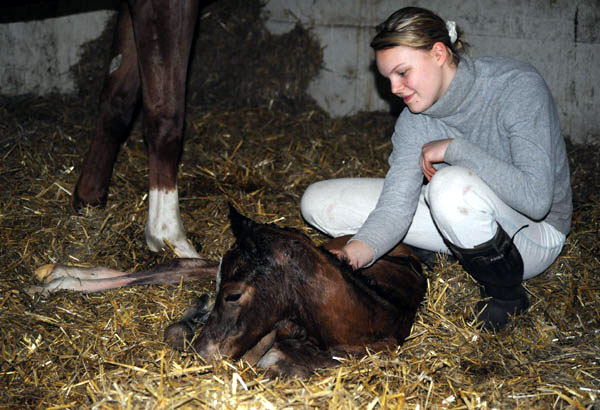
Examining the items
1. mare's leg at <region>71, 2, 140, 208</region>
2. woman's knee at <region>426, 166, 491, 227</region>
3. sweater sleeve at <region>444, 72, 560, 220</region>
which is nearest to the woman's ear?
sweater sleeve at <region>444, 72, 560, 220</region>

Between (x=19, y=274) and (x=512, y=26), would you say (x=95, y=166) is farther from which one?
(x=512, y=26)

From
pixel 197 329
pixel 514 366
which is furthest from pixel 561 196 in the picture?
pixel 197 329

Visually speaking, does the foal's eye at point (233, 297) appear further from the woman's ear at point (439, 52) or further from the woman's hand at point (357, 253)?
the woman's ear at point (439, 52)

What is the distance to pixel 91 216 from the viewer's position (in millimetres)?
3156

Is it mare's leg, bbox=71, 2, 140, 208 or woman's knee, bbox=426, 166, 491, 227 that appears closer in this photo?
woman's knee, bbox=426, 166, 491, 227

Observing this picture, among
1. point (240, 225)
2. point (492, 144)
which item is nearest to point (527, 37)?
point (492, 144)

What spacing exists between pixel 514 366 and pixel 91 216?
2.43 metres

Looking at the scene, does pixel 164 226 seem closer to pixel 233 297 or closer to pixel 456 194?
pixel 233 297

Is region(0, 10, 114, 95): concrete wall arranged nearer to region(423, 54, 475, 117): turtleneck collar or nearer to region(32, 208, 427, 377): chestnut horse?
region(32, 208, 427, 377): chestnut horse

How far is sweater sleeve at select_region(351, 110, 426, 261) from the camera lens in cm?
235

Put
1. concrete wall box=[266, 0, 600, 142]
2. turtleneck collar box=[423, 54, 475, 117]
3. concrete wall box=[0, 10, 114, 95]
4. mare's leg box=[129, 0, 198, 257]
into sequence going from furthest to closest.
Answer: concrete wall box=[0, 10, 114, 95], concrete wall box=[266, 0, 600, 142], mare's leg box=[129, 0, 198, 257], turtleneck collar box=[423, 54, 475, 117]

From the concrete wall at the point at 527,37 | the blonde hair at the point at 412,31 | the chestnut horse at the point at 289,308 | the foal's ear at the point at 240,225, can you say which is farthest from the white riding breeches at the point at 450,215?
the concrete wall at the point at 527,37

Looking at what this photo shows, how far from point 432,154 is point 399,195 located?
0.95 feet

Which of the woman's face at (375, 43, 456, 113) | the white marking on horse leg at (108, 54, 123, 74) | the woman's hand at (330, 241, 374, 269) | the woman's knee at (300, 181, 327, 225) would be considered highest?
the woman's face at (375, 43, 456, 113)
